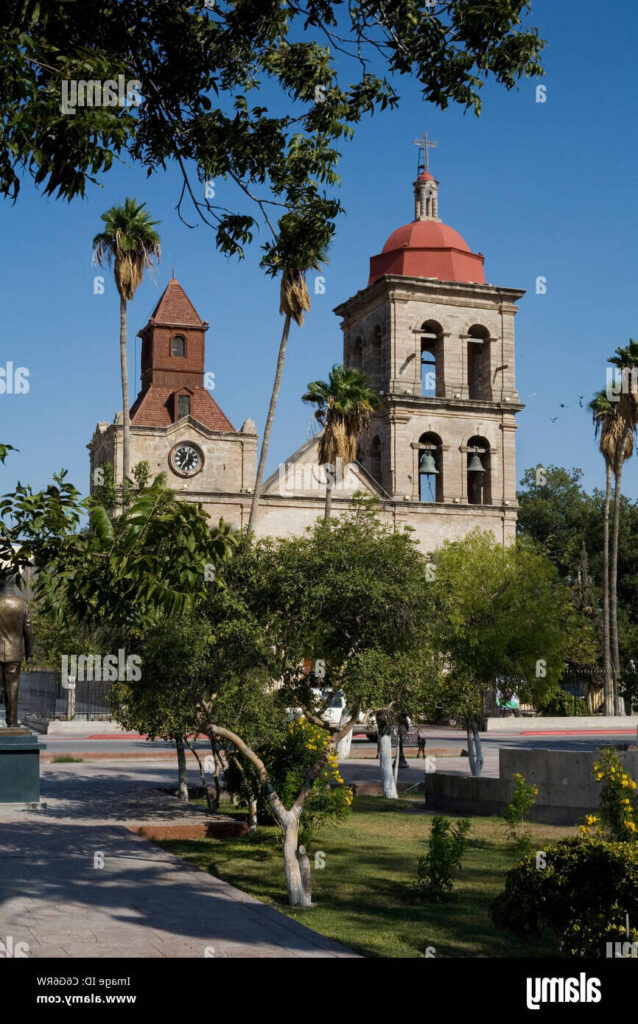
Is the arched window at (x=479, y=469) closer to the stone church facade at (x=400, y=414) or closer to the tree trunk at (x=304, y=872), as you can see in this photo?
the stone church facade at (x=400, y=414)

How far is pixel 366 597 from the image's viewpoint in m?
13.0

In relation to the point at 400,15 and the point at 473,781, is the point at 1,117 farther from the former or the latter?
the point at 473,781

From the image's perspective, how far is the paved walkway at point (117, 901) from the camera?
387 inches

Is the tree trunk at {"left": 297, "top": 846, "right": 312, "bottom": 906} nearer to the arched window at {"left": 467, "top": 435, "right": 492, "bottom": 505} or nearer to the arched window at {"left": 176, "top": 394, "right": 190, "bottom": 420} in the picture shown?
the arched window at {"left": 467, "top": 435, "right": 492, "bottom": 505}

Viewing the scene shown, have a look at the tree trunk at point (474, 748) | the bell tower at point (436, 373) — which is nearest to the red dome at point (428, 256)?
the bell tower at point (436, 373)

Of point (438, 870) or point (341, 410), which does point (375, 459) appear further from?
point (438, 870)

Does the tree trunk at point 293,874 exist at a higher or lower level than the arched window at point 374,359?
lower

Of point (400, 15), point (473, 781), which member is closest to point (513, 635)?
point (473, 781)

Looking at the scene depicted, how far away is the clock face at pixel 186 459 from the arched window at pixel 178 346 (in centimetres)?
652

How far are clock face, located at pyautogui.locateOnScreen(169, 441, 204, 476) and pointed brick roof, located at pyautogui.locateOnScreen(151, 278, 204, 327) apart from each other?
8058mm

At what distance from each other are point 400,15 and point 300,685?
Answer: 8281 mm

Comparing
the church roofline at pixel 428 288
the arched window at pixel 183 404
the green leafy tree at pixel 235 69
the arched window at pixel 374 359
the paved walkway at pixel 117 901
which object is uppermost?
the church roofline at pixel 428 288

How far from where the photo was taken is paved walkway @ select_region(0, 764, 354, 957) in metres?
9.83

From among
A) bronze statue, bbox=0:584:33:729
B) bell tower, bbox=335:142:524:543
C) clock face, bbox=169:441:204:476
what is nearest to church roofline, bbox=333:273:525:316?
bell tower, bbox=335:142:524:543
